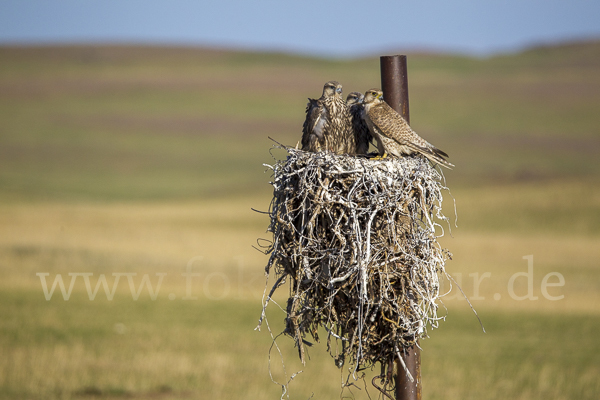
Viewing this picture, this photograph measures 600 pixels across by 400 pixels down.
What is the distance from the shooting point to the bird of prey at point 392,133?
18.6ft

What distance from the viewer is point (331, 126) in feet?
21.9

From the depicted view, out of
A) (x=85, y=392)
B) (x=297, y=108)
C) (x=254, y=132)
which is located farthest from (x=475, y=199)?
(x=297, y=108)

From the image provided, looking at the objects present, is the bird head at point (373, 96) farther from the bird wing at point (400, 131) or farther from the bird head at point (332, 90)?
the bird head at point (332, 90)

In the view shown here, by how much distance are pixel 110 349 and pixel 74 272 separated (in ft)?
32.8

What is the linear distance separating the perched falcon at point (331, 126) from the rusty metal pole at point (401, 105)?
105 centimetres

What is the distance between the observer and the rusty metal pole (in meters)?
5.39

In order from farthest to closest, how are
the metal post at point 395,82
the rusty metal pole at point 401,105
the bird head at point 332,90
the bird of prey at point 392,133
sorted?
the bird head at point 332,90
the bird of prey at point 392,133
the metal post at point 395,82
the rusty metal pole at point 401,105

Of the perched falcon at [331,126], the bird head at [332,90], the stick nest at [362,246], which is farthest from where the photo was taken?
the bird head at [332,90]

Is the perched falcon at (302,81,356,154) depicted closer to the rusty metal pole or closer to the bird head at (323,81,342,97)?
the bird head at (323,81,342,97)

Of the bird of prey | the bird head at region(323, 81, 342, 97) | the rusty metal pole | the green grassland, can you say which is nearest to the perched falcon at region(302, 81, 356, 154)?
the bird head at region(323, 81, 342, 97)

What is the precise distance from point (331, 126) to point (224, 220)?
36.4 m

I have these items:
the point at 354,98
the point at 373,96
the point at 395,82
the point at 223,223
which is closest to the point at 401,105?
the point at 395,82

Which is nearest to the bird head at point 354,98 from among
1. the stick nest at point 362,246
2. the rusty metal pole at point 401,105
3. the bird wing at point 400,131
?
the bird wing at point 400,131

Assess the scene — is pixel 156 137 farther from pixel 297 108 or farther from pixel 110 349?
pixel 110 349
